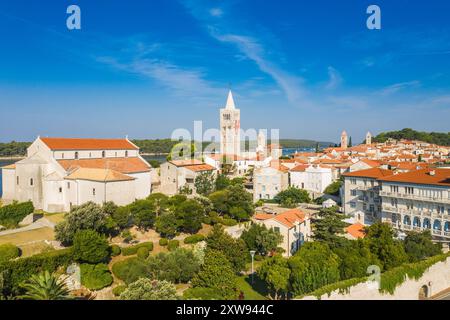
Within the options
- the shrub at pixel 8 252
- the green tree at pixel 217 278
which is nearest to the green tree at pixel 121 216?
the shrub at pixel 8 252

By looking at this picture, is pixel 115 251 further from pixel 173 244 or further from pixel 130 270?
pixel 130 270

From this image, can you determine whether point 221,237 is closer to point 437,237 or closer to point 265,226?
point 265,226

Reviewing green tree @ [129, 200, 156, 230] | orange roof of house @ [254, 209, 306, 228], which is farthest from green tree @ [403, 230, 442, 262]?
green tree @ [129, 200, 156, 230]

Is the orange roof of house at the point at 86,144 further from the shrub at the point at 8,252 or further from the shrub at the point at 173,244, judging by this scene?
the shrub at the point at 173,244

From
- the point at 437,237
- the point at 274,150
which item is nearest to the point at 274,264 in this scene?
the point at 437,237

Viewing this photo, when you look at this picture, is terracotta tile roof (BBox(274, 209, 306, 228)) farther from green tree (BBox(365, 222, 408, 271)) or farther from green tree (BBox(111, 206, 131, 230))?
green tree (BBox(111, 206, 131, 230))

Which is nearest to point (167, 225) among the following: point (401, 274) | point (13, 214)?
point (13, 214)
